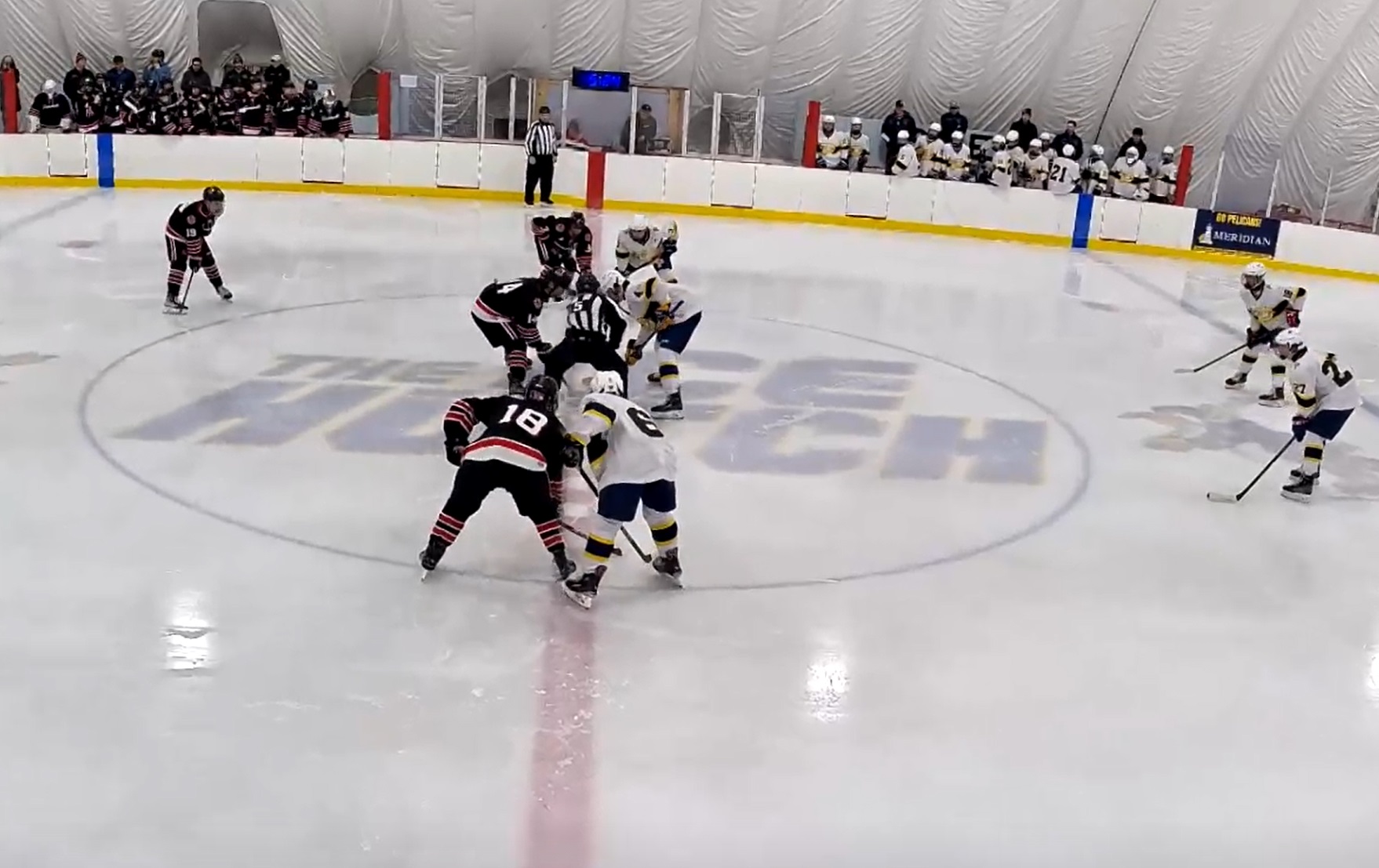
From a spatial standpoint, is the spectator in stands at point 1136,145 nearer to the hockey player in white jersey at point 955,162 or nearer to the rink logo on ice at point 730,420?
the hockey player in white jersey at point 955,162

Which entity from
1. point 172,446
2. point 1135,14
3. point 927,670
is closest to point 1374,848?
point 927,670

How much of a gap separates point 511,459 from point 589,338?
7.00 feet

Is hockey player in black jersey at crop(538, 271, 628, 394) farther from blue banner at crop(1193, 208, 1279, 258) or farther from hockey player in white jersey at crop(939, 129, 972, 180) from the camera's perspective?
blue banner at crop(1193, 208, 1279, 258)

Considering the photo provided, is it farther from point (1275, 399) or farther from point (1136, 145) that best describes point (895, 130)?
point (1275, 399)

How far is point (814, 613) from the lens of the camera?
5.45 meters

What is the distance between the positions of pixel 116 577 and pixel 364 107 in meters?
15.5

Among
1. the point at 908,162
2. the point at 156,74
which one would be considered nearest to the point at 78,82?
the point at 156,74

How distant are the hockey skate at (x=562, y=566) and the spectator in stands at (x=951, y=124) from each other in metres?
14.7

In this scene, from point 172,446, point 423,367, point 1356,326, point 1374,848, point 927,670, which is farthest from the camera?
point 1356,326

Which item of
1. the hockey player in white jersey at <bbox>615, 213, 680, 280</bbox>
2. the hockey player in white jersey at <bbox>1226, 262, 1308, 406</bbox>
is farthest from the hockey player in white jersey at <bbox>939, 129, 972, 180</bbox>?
the hockey player in white jersey at <bbox>615, 213, 680, 280</bbox>

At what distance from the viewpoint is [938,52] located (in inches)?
792

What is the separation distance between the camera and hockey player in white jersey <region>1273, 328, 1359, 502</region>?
23.1 feet

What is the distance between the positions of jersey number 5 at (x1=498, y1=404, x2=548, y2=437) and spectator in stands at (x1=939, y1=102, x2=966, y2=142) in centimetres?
1481

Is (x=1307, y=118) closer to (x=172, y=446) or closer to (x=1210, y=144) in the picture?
(x=1210, y=144)
